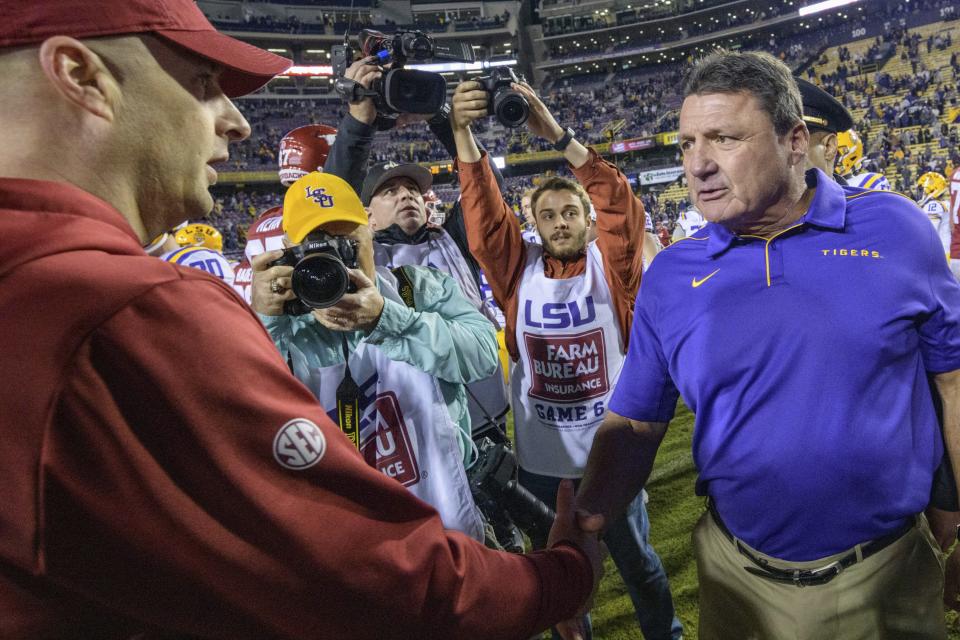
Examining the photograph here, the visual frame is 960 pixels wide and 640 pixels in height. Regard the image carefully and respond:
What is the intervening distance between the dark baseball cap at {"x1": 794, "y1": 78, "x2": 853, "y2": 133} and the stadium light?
42.9m

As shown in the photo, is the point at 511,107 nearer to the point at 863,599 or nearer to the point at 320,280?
the point at 320,280

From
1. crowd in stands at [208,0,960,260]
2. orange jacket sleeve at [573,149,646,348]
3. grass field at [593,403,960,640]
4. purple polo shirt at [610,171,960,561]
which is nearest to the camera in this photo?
purple polo shirt at [610,171,960,561]

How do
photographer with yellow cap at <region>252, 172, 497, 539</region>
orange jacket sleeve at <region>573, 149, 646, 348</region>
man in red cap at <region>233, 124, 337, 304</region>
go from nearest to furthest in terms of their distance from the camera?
photographer with yellow cap at <region>252, 172, 497, 539</region> < orange jacket sleeve at <region>573, 149, 646, 348</region> < man in red cap at <region>233, 124, 337, 304</region>

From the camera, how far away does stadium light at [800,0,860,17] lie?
1395 inches

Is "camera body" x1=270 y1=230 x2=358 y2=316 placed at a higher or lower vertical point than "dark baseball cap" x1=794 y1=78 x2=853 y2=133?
lower

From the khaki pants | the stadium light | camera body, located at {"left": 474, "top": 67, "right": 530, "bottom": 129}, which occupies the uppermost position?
the stadium light

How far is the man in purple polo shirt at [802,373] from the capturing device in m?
1.44

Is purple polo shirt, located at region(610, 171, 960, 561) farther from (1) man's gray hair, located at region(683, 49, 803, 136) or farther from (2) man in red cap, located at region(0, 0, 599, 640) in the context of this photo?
(2) man in red cap, located at region(0, 0, 599, 640)

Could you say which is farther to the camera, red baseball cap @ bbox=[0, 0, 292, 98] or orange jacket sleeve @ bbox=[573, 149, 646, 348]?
orange jacket sleeve @ bbox=[573, 149, 646, 348]

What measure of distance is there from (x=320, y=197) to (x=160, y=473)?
1.37 meters

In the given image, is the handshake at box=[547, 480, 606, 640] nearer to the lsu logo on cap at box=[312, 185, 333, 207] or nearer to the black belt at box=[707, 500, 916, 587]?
the black belt at box=[707, 500, 916, 587]

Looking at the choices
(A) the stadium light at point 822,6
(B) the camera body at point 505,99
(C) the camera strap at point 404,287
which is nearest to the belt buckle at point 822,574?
(C) the camera strap at point 404,287

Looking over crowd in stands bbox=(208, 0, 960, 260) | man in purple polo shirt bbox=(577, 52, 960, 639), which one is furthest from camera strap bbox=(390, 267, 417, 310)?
crowd in stands bbox=(208, 0, 960, 260)

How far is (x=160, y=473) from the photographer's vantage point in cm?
62
